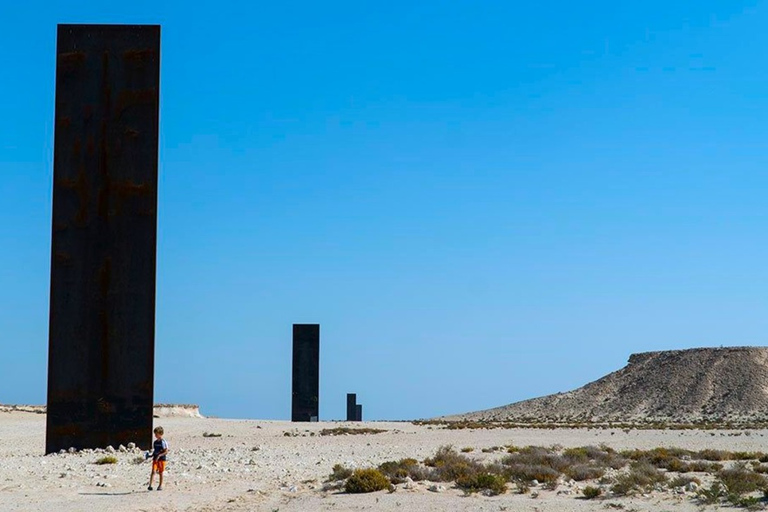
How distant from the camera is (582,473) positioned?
1714 cm

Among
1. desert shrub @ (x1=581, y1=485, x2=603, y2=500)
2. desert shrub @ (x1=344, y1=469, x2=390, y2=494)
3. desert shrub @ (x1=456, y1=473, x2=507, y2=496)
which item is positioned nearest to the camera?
desert shrub @ (x1=581, y1=485, x2=603, y2=500)

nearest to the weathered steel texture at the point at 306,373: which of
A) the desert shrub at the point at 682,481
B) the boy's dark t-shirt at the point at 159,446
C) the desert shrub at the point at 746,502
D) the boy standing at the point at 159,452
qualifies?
the desert shrub at the point at 682,481

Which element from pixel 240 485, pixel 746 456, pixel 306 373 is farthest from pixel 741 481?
pixel 306 373

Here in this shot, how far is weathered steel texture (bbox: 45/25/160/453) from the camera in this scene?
2238 cm

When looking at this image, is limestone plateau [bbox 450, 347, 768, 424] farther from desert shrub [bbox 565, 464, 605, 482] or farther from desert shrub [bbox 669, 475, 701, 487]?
desert shrub [bbox 669, 475, 701, 487]

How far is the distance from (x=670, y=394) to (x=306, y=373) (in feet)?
116

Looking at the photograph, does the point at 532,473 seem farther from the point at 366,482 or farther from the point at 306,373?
the point at 306,373

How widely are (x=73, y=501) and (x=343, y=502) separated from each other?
403 cm

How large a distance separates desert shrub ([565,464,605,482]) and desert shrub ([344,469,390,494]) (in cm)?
363

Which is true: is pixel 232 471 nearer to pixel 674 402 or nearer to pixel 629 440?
pixel 629 440

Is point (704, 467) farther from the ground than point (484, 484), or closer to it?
closer to it

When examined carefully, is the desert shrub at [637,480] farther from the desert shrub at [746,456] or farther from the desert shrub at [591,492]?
the desert shrub at [746,456]

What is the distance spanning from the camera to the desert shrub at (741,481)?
14824 millimetres

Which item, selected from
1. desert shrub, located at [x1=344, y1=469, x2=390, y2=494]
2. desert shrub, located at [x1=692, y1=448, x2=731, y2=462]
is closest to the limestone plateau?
desert shrub, located at [x1=692, y1=448, x2=731, y2=462]
